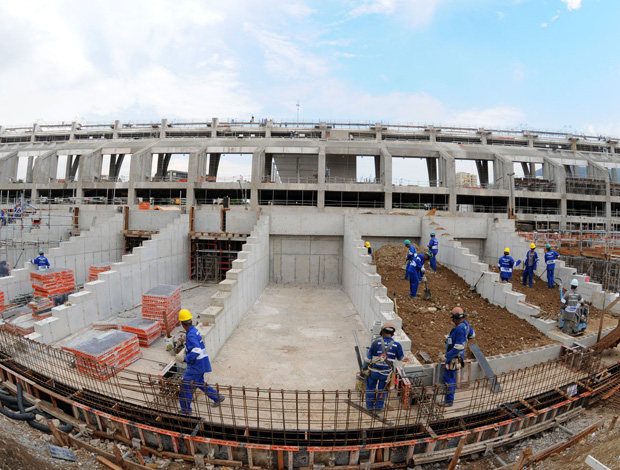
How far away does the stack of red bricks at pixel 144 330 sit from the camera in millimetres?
7789

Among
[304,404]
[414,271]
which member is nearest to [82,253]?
[304,404]

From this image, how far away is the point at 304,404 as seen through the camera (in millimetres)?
5438

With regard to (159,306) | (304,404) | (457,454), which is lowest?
(457,454)

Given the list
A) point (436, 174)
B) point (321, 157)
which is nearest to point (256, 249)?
point (321, 157)

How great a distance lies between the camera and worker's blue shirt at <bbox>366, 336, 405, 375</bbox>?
4.90 metres

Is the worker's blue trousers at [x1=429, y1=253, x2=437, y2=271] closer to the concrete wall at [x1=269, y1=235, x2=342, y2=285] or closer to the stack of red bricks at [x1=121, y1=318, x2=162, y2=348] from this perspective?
the concrete wall at [x1=269, y1=235, x2=342, y2=285]

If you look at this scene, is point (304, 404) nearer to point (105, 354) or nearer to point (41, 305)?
point (105, 354)

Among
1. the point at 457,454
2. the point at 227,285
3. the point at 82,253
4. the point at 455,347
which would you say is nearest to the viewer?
the point at 457,454

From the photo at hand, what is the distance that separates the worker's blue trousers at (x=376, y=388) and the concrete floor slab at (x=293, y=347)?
0.88 m

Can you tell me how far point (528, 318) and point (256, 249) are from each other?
8247mm

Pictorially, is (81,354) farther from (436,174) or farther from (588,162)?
(588,162)

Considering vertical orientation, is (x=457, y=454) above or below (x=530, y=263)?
below

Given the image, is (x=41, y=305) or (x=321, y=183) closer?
(x=41, y=305)

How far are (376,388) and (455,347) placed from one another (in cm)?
142
